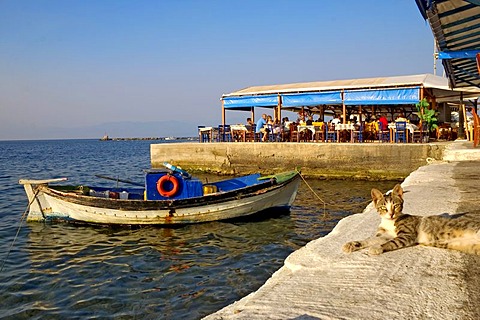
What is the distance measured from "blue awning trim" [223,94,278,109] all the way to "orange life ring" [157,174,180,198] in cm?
1335

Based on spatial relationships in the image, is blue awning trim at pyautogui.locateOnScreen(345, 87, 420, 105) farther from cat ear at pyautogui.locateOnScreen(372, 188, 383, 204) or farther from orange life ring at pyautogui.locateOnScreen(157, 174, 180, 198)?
cat ear at pyautogui.locateOnScreen(372, 188, 383, 204)

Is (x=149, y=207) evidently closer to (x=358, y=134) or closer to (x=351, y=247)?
Result: (x=351, y=247)

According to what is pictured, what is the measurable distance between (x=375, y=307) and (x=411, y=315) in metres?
0.25

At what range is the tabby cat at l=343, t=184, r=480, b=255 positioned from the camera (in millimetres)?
4020

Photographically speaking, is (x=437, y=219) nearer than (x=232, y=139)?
Yes

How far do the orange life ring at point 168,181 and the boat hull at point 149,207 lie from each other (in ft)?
1.46

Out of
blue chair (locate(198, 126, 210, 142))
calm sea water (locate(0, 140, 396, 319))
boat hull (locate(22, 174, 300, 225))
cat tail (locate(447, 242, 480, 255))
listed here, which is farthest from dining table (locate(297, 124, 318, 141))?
cat tail (locate(447, 242, 480, 255))

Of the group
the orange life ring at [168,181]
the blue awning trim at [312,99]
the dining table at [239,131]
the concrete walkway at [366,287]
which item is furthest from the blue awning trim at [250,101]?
the concrete walkway at [366,287]

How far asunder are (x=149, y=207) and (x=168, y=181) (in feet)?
3.06

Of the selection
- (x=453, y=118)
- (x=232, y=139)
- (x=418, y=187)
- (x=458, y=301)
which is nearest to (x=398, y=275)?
(x=458, y=301)

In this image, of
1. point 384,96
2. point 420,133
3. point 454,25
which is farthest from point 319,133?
point 454,25

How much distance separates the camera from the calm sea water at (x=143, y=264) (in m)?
6.41

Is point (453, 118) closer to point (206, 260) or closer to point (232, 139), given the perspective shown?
point (232, 139)

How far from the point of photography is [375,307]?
9.64 feet
